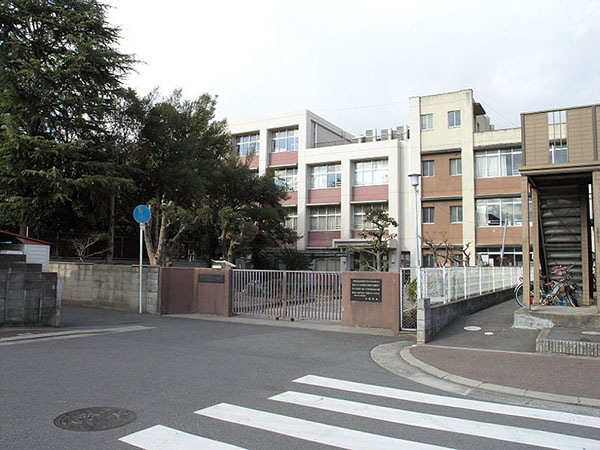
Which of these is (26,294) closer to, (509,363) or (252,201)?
(509,363)

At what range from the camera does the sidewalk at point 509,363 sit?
6520 millimetres

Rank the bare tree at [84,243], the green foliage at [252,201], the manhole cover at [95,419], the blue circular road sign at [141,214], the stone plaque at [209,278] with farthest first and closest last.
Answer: the green foliage at [252,201]
the bare tree at [84,243]
the blue circular road sign at [141,214]
the stone plaque at [209,278]
the manhole cover at [95,419]

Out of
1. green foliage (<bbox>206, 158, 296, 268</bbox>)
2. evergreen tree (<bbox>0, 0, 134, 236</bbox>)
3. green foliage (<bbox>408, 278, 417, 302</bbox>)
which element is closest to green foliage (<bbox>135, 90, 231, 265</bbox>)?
green foliage (<bbox>206, 158, 296, 268</bbox>)

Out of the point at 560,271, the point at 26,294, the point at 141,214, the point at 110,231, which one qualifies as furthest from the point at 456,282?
the point at 110,231

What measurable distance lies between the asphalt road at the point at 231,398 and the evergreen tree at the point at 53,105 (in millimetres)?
11162

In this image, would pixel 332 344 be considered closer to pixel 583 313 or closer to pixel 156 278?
pixel 583 313

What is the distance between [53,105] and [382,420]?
20184 millimetres

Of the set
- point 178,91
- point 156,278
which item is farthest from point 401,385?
point 178,91

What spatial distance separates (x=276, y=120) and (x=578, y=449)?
43.0 meters

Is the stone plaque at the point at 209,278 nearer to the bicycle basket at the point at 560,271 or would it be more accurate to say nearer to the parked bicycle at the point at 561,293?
the parked bicycle at the point at 561,293

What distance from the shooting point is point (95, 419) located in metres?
5.11

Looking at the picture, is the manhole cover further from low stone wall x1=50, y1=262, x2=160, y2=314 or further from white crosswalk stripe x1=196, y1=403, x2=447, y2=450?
low stone wall x1=50, y1=262, x2=160, y2=314

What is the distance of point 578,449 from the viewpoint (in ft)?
14.4

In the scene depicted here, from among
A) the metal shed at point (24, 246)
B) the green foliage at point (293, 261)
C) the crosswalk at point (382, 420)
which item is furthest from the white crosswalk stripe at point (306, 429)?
the green foliage at point (293, 261)
